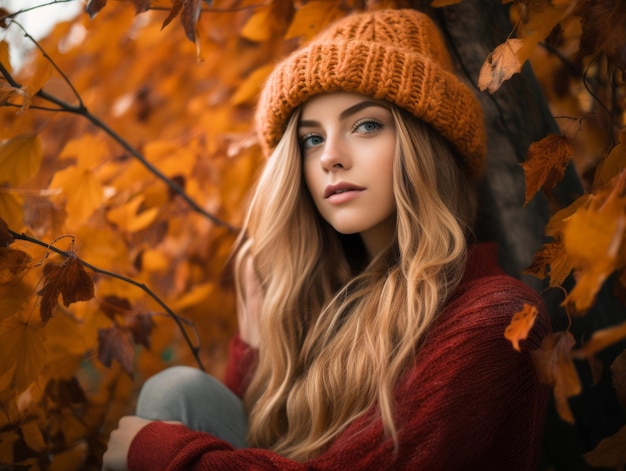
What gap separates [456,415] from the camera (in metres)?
1.09

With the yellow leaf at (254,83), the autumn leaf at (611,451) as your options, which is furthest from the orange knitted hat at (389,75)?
the autumn leaf at (611,451)

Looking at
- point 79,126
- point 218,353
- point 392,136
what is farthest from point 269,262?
point 79,126

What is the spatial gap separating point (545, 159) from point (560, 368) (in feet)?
1.44

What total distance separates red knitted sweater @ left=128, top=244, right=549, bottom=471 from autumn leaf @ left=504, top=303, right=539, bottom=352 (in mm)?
194

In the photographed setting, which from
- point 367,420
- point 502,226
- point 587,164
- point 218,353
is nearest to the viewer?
point 367,420

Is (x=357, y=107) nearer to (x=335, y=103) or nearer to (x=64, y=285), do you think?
(x=335, y=103)

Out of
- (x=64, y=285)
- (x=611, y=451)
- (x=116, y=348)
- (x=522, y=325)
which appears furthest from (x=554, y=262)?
(x=116, y=348)

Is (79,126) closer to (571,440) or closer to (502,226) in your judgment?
(502,226)

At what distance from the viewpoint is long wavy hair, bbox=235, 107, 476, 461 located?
1266mm

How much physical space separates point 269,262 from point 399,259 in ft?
1.34

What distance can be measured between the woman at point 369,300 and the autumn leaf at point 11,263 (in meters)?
0.47

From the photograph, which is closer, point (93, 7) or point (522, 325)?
point (522, 325)

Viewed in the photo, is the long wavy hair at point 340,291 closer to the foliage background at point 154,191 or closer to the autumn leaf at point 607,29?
the foliage background at point 154,191

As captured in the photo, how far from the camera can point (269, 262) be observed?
168 cm
